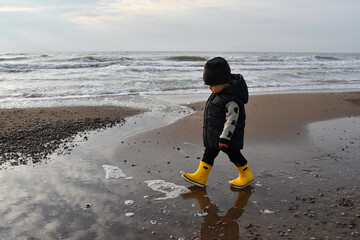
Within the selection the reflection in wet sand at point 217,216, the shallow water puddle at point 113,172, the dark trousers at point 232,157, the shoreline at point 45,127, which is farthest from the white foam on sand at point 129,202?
the shoreline at point 45,127

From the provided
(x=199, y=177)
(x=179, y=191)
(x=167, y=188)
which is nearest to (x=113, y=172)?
(x=167, y=188)

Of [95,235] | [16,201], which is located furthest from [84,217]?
[16,201]

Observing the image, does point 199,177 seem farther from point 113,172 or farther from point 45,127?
point 45,127

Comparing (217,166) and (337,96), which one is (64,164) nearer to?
(217,166)

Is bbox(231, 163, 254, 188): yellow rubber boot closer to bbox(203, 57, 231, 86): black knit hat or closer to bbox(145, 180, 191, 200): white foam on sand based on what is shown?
bbox(145, 180, 191, 200): white foam on sand

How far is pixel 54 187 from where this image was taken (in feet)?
12.5

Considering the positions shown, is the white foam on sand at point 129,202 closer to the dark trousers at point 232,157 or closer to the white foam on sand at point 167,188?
the white foam on sand at point 167,188

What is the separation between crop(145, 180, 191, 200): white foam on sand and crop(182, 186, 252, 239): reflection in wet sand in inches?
3.9

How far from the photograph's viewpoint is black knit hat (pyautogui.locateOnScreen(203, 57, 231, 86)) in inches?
142

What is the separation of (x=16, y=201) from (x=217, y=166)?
2.62m

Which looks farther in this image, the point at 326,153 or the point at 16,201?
the point at 326,153

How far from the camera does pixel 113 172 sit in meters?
4.34

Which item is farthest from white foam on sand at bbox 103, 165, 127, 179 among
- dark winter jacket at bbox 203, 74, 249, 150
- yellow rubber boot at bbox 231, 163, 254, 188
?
yellow rubber boot at bbox 231, 163, 254, 188

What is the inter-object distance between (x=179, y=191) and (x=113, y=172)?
1.08 metres
